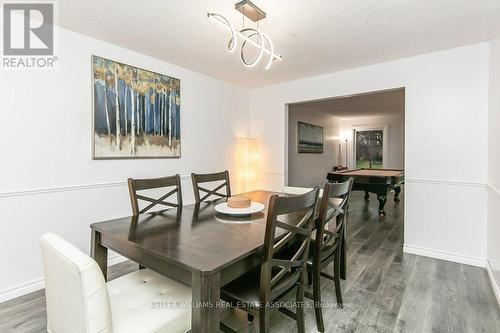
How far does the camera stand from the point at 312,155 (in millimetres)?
6621

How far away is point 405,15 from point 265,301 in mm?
2425

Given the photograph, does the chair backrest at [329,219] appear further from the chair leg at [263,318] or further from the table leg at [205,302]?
the table leg at [205,302]

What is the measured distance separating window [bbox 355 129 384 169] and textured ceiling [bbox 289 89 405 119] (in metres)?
0.94

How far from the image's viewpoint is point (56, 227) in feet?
7.61

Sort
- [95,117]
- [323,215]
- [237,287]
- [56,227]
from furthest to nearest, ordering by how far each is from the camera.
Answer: [95,117]
[56,227]
[323,215]
[237,287]

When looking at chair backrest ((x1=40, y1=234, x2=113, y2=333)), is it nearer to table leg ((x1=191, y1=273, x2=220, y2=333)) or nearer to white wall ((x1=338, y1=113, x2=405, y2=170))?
table leg ((x1=191, y1=273, x2=220, y2=333))

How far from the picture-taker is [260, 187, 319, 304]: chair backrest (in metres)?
1.21

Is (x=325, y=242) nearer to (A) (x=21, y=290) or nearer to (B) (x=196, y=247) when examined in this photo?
(B) (x=196, y=247)

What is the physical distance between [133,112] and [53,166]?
0.93 meters

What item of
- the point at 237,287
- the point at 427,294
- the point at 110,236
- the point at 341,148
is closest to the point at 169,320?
the point at 237,287

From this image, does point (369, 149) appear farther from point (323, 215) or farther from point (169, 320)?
point (169, 320)

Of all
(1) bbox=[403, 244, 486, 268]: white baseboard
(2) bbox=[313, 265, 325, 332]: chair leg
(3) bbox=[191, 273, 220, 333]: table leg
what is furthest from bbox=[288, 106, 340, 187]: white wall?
(3) bbox=[191, 273, 220, 333]: table leg

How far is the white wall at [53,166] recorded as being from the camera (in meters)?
2.07

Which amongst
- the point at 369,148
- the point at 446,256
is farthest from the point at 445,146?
the point at 369,148
